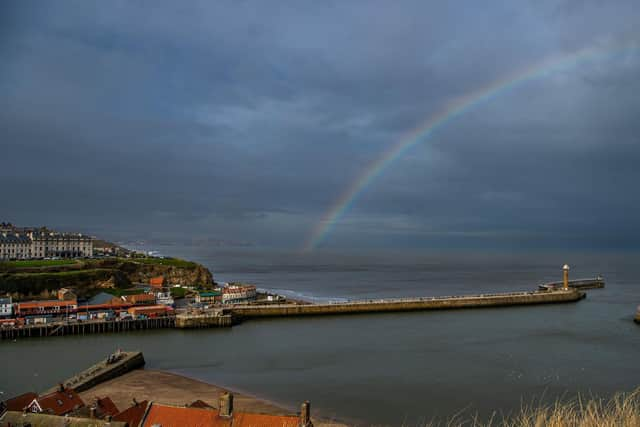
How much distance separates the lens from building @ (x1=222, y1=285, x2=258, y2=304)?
1786 inches

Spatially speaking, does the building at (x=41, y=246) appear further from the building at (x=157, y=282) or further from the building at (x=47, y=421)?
the building at (x=47, y=421)

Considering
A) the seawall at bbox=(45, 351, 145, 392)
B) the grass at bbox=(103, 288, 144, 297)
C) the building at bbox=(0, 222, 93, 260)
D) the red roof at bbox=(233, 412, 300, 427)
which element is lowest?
the seawall at bbox=(45, 351, 145, 392)

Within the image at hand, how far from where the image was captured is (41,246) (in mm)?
80312

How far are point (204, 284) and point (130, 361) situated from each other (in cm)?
4014

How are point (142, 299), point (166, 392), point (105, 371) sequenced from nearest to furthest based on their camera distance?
1. point (166, 392)
2. point (105, 371)
3. point (142, 299)

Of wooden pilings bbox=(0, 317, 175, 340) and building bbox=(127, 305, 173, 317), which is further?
building bbox=(127, 305, 173, 317)

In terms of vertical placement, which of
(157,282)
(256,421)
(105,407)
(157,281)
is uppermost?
(157,281)

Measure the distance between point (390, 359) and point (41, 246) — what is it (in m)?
73.8

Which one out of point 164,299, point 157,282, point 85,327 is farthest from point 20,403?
point 157,282

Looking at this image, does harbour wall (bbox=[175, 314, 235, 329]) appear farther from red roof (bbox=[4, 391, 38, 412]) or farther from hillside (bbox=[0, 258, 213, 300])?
red roof (bbox=[4, 391, 38, 412])

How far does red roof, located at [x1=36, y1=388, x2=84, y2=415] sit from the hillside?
39.7 m

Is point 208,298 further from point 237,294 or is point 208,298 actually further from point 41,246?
point 41,246

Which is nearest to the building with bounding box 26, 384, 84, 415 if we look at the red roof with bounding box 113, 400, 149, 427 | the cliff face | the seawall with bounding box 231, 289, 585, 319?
the red roof with bounding box 113, 400, 149, 427

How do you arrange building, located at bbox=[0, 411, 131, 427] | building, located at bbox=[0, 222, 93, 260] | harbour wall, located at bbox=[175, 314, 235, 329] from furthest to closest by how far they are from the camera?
1. building, located at bbox=[0, 222, 93, 260]
2. harbour wall, located at bbox=[175, 314, 235, 329]
3. building, located at bbox=[0, 411, 131, 427]
